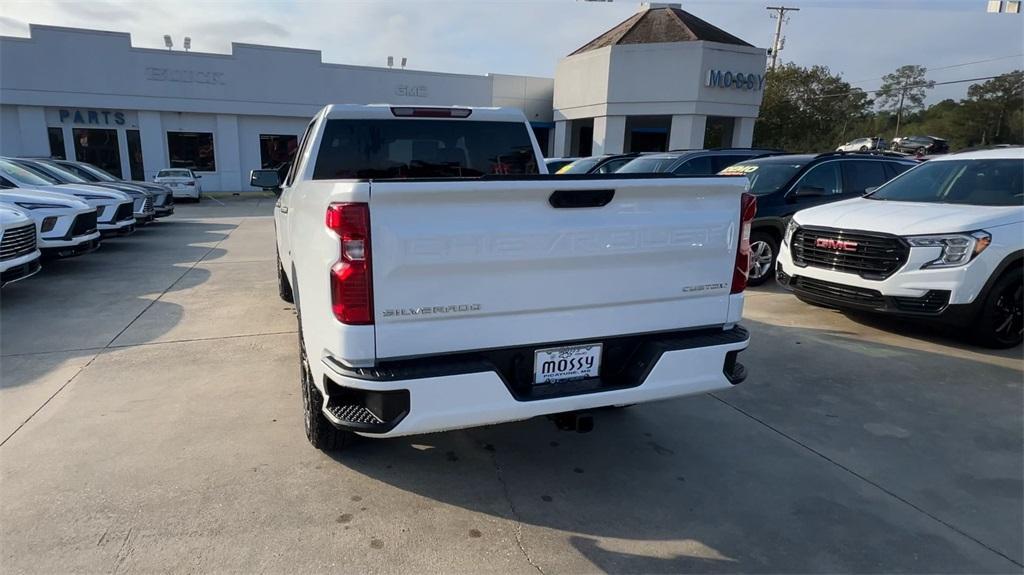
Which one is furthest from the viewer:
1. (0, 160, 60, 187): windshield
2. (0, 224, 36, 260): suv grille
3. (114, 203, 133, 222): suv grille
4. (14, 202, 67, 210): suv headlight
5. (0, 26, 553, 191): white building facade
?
(0, 26, 553, 191): white building facade

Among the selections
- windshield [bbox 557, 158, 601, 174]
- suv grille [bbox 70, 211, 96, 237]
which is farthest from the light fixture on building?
suv grille [bbox 70, 211, 96, 237]

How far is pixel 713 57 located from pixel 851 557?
26.8 m

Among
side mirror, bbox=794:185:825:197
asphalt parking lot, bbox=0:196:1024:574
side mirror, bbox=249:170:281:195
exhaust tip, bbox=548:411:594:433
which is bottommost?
asphalt parking lot, bbox=0:196:1024:574

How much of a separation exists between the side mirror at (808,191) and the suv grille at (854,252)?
2.03 metres

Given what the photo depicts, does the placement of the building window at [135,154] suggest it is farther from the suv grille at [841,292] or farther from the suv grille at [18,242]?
the suv grille at [841,292]

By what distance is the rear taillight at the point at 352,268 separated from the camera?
238cm

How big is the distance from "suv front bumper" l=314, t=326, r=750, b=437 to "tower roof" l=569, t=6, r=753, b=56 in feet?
87.7

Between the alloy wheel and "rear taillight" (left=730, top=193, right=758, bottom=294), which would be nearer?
"rear taillight" (left=730, top=193, right=758, bottom=294)

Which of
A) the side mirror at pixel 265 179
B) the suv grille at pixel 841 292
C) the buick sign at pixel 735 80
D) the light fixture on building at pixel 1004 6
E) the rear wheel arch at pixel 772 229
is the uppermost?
the light fixture on building at pixel 1004 6

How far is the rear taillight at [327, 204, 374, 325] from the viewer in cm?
238

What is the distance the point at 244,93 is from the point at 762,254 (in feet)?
85.6

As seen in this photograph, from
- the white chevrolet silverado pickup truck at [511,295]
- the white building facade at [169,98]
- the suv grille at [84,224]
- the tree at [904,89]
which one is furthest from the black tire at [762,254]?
the tree at [904,89]

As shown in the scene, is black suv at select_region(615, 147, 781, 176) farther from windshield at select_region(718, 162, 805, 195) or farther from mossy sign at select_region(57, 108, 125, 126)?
mossy sign at select_region(57, 108, 125, 126)

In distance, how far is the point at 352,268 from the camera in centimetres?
242
